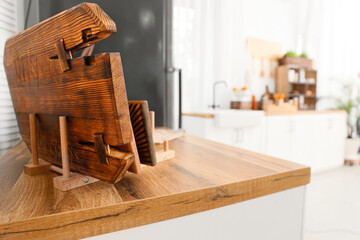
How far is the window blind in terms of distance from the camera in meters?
1.10

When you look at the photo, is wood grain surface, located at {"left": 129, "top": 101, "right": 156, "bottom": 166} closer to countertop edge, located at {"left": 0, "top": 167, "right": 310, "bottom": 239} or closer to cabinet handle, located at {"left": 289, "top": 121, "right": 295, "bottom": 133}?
countertop edge, located at {"left": 0, "top": 167, "right": 310, "bottom": 239}

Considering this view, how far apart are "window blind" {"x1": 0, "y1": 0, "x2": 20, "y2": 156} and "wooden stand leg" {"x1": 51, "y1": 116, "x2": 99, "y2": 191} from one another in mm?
823

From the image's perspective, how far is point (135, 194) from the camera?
457 millimetres

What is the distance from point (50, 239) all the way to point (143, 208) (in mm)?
152

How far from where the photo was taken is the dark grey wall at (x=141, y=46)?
1.29 metres

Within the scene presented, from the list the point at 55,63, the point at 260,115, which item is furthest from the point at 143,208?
the point at 260,115

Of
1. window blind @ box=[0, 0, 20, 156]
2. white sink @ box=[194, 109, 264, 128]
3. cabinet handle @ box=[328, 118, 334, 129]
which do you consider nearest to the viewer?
window blind @ box=[0, 0, 20, 156]

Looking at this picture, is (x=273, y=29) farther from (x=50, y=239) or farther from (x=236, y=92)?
(x=50, y=239)

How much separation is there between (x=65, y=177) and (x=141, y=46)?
1.05m

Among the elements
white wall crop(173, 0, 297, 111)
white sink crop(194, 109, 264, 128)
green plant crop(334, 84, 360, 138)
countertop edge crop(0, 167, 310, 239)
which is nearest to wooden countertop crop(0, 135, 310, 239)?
countertop edge crop(0, 167, 310, 239)

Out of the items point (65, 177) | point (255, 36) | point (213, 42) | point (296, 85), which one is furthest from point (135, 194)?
point (296, 85)

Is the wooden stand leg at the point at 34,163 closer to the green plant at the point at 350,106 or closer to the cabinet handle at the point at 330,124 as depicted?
the cabinet handle at the point at 330,124

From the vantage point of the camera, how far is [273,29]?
156 inches

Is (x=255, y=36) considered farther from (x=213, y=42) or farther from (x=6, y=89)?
(x=6, y=89)
